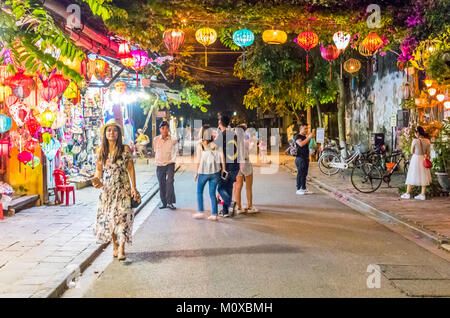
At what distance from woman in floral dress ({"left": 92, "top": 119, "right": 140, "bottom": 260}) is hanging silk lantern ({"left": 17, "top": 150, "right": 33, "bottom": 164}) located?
176 inches

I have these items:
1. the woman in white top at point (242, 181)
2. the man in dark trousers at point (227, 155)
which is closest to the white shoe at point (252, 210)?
the woman in white top at point (242, 181)

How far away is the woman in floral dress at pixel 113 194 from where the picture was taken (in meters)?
6.42

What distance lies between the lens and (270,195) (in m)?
13.0

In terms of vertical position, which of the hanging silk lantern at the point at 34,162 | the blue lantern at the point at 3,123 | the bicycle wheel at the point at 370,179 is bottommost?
the bicycle wheel at the point at 370,179

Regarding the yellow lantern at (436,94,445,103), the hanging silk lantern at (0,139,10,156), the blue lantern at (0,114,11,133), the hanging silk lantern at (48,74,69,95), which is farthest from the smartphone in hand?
the yellow lantern at (436,94,445,103)

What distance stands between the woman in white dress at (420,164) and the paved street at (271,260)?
248 centimetres

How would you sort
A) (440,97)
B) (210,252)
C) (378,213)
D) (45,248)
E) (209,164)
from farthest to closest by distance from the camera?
(440,97) < (378,213) < (209,164) < (45,248) < (210,252)

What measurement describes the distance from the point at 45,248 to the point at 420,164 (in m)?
9.05

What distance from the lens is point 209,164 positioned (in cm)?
928

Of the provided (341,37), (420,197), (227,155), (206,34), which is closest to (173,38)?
(206,34)

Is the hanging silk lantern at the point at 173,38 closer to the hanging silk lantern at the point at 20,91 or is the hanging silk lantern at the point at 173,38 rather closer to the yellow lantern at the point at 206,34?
the yellow lantern at the point at 206,34

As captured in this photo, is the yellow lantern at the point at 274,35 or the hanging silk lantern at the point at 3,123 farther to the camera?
the yellow lantern at the point at 274,35

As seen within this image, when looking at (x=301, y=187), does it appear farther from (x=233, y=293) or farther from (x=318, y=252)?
(x=233, y=293)

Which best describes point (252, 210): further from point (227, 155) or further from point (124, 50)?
→ point (124, 50)
